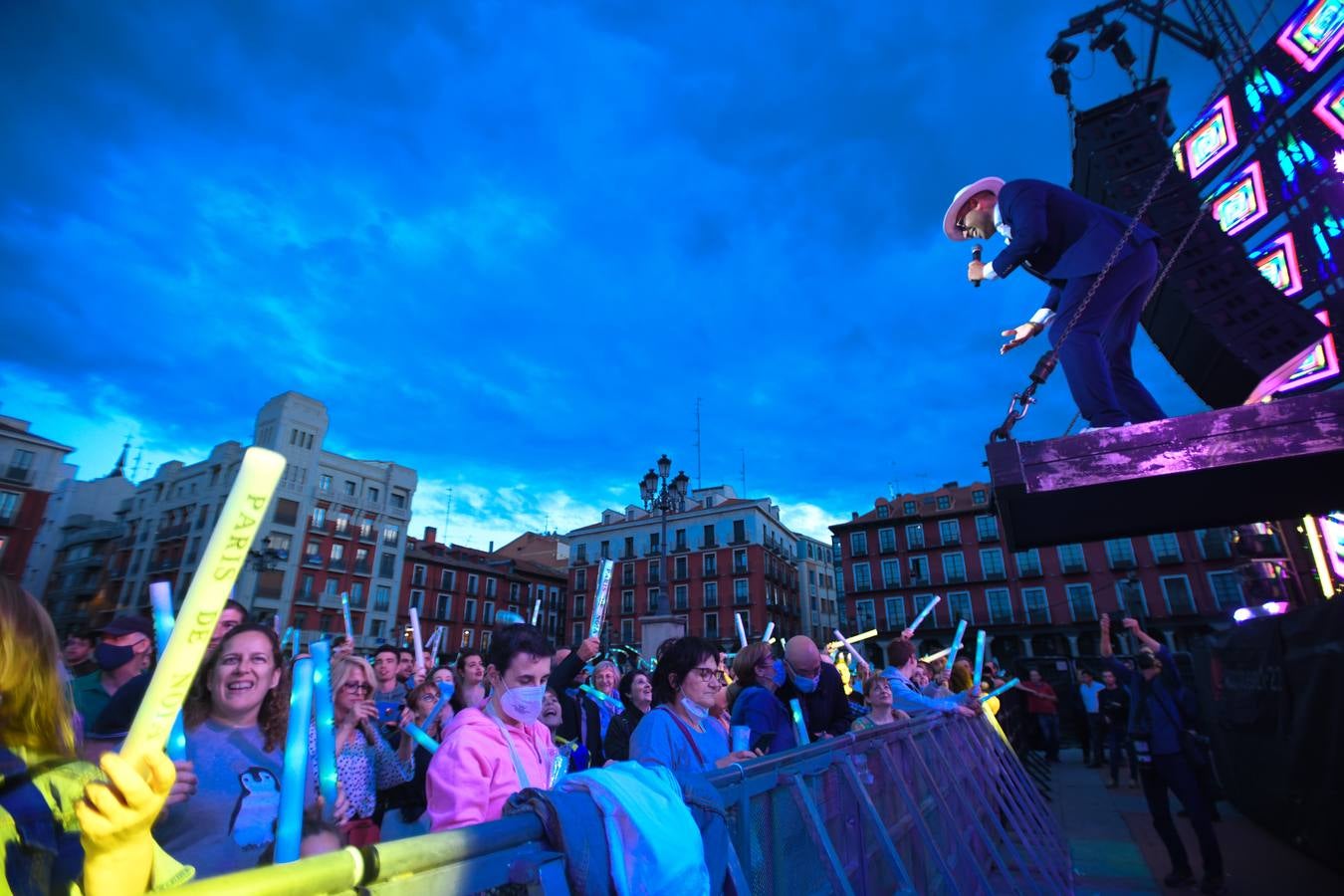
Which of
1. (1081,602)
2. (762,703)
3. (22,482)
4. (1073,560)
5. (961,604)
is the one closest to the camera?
(762,703)

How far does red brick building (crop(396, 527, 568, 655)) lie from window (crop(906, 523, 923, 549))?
2789 cm

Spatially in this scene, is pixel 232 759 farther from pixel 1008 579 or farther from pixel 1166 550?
pixel 1166 550

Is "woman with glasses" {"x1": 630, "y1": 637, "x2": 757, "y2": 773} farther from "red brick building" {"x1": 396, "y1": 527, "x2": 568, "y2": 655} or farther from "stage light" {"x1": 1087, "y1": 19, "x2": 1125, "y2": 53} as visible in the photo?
"red brick building" {"x1": 396, "y1": 527, "x2": 568, "y2": 655}

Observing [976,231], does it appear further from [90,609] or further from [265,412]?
[90,609]

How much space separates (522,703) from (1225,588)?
47288mm

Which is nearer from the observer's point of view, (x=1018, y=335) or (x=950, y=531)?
(x=1018, y=335)

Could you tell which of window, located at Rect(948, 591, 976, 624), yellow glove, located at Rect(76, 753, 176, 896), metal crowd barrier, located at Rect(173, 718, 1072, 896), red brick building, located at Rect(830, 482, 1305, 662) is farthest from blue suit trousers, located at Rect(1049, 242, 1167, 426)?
window, located at Rect(948, 591, 976, 624)

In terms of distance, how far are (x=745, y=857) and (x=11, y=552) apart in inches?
1968

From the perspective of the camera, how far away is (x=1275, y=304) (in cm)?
522

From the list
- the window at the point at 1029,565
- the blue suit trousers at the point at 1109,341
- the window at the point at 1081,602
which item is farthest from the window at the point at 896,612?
the blue suit trousers at the point at 1109,341

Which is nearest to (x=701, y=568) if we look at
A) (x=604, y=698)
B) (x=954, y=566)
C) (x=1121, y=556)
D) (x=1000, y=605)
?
(x=954, y=566)

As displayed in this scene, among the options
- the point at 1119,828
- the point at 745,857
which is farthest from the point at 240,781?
the point at 1119,828

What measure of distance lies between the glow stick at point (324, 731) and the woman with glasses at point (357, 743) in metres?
1.53

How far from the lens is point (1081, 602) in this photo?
131 feet
